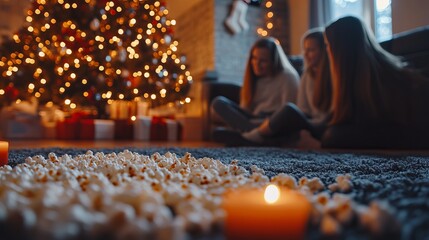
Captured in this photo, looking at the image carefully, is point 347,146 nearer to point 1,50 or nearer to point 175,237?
point 175,237

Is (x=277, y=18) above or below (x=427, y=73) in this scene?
above

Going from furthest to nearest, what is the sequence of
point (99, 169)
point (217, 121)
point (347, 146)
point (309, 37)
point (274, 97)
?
point (217, 121) < point (274, 97) < point (309, 37) < point (347, 146) < point (99, 169)

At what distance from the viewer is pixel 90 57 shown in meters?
3.56

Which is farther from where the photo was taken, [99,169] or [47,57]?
[47,57]

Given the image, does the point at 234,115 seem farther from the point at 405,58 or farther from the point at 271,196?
the point at 271,196

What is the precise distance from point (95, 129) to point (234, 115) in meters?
1.40

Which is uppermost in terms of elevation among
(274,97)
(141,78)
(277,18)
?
(277,18)

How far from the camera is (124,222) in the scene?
0.39 metres

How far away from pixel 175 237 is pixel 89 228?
0.09 m

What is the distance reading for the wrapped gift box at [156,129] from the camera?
3.35 metres

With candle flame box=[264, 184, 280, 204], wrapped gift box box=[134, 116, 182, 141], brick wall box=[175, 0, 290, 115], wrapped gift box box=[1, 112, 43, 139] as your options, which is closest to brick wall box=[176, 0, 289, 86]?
brick wall box=[175, 0, 290, 115]

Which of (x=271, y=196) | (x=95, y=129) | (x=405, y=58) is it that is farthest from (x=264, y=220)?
(x=95, y=129)

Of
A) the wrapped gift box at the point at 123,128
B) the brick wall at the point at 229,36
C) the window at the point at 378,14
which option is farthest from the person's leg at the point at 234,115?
the brick wall at the point at 229,36

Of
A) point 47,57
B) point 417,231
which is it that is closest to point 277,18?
point 47,57
